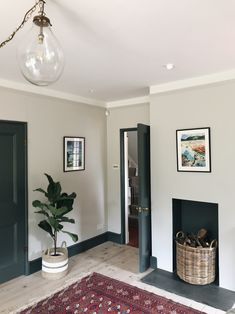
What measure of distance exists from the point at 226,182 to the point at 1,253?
9.65 feet

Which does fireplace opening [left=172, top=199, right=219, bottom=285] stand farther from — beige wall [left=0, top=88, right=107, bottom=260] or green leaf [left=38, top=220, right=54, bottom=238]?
green leaf [left=38, top=220, right=54, bottom=238]

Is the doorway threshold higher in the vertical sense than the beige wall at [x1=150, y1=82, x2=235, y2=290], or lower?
lower

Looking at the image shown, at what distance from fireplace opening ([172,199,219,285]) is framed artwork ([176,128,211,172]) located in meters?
0.55

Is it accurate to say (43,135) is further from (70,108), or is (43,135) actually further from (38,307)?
(38,307)

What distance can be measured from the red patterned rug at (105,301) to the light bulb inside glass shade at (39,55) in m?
2.39

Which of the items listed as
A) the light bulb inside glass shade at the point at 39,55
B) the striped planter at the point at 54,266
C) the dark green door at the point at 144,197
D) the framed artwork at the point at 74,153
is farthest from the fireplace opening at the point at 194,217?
the light bulb inside glass shade at the point at 39,55

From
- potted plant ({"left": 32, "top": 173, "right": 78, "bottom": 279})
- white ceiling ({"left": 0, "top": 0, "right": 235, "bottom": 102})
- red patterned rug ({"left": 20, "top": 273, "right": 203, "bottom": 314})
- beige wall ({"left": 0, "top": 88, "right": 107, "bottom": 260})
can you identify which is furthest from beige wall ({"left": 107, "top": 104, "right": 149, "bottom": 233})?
red patterned rug ({"left": 20, "top": 273, "right": 203, "bottom": 314})

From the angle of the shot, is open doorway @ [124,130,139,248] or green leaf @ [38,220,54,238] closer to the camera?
green leaf @ [38,220,54,238]

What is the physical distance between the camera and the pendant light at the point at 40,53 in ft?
4.73

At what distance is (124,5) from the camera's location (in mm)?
1637

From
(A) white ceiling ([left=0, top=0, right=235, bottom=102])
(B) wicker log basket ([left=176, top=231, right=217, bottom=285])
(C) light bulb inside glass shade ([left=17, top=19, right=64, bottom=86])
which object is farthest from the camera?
(B) wicker log basket ([left=176, top=231, right=217, bottom=285])

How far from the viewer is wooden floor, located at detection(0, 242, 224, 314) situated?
111 inches

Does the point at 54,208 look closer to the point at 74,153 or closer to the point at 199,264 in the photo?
the point at 74,153

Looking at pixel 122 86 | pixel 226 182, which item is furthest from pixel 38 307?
pixel 122 86
